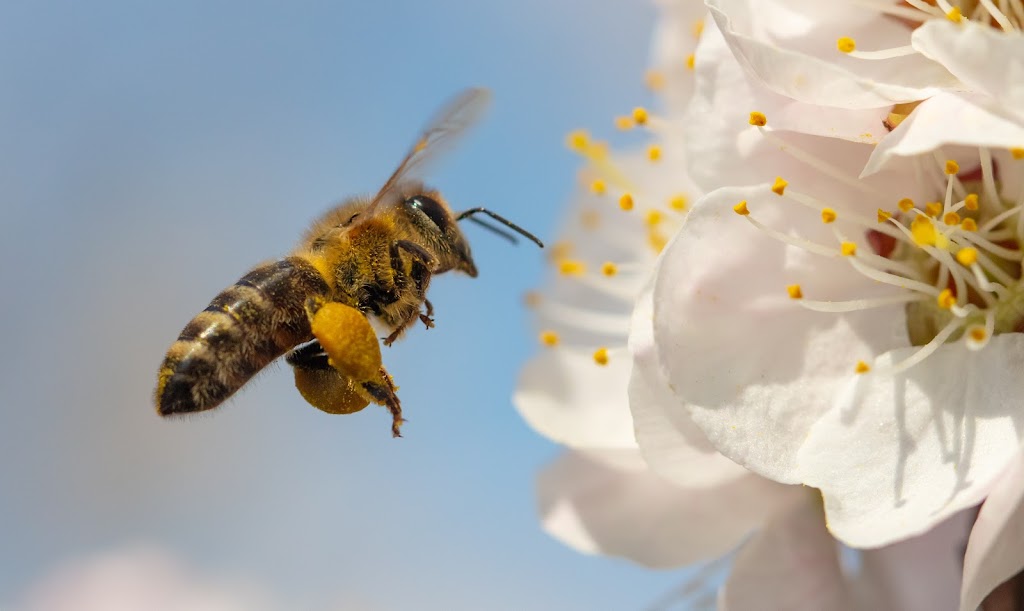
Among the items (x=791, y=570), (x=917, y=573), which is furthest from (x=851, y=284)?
(x=917, y=573)

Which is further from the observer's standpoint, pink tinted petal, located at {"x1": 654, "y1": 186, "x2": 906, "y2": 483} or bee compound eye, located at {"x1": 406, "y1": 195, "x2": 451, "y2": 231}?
bee compound eye, located at {"x1": 406, "y1": 195, "x2": 451, "y2": 231}

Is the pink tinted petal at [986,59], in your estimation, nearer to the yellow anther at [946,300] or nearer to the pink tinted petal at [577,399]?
the yellow anther at [946,300]

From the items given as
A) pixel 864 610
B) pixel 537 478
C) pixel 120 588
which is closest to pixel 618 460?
pixel 537 478

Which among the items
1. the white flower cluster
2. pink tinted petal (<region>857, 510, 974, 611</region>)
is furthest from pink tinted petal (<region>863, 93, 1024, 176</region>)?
pink tinted petal (<region>857, 510, 974, 611</region>)

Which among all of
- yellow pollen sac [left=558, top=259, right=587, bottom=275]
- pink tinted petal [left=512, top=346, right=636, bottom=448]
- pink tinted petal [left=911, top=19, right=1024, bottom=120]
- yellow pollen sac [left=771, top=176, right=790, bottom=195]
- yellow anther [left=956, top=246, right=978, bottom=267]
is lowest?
pink tinted petal [left=512, top=346, right=636, bottom=448]

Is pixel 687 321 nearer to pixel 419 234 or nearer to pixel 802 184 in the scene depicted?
pixel 802 184

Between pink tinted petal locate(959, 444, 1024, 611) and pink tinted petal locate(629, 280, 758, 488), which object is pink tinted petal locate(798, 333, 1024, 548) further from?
pink tinted petal locate(629, 280, 758, 488)

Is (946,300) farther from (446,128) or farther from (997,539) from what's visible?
(446,128)

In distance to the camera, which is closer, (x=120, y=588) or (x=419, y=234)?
(x=419, y=234)
